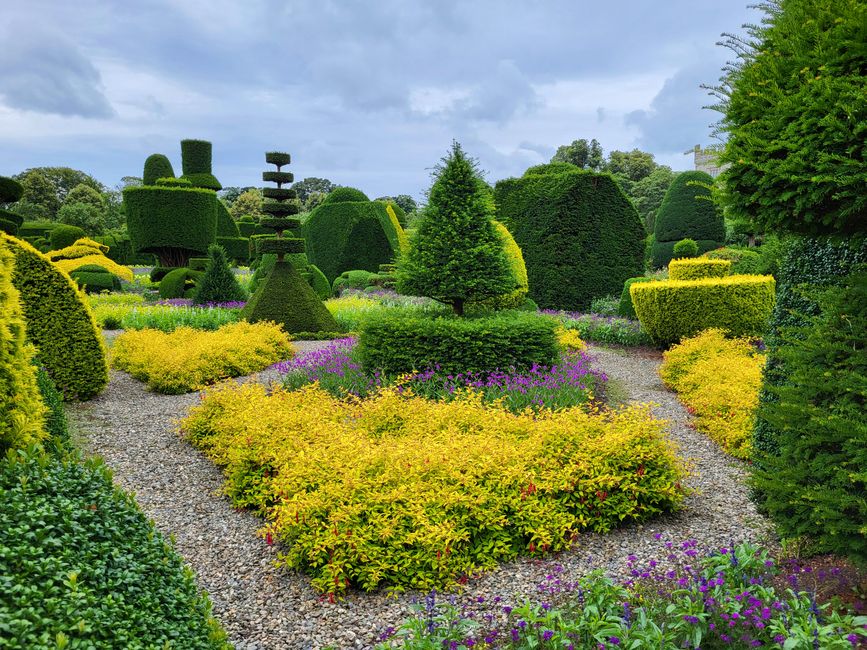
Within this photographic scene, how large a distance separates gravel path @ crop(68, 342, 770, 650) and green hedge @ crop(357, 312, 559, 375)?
1.99m

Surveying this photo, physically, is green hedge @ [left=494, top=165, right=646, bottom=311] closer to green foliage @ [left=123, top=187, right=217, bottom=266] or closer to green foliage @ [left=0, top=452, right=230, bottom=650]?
green foliage @ [left=123, top=187, right=217, bottom=266]

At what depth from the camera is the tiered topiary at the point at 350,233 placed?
23.9 metres

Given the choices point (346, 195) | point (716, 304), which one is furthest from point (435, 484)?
point (346, 195)

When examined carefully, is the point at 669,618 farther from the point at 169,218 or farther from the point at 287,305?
the point at 169,218

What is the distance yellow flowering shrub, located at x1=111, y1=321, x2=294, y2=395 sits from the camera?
8.13m

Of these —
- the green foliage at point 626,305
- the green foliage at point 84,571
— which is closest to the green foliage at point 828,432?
the green foliage at point 84,571

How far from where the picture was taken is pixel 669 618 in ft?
9.32

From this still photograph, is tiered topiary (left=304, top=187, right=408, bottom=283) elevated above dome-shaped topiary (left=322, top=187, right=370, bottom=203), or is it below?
below

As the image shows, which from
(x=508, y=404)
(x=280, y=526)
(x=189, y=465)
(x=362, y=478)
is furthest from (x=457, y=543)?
(x=189, y=465)

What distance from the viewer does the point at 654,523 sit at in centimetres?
427

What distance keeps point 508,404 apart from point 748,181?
11.6ft

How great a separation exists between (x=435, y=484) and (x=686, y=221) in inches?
891

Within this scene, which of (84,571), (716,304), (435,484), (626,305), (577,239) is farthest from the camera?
(577,239)

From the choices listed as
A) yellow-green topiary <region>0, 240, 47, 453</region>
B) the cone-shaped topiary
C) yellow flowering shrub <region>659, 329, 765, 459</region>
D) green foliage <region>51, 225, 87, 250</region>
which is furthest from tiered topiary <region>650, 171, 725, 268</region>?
green foliage <region>51, 225, 87, 250</region>
